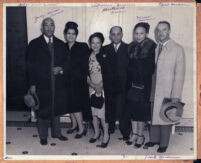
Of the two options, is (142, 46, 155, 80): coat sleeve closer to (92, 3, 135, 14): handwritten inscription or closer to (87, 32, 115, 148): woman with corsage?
(87, 32, 115, 148): woman with corsage

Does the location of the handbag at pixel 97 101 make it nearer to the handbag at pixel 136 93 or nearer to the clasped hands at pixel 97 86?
the clasped hands at pixel 97 86

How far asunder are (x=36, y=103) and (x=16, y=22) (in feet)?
1.72

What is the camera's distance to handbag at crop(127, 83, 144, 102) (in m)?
2.16

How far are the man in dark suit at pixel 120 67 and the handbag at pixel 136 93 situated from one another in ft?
0.13

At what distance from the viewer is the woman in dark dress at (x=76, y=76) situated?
84.6 inches

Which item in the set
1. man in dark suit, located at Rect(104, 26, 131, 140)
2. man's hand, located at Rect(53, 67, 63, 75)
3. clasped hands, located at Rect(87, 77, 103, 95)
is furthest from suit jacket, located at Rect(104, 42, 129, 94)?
man's hand, located at Rect(53, 67, 63, 75)

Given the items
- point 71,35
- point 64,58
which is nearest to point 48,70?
point 64,58

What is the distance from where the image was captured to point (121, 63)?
7.09 feet

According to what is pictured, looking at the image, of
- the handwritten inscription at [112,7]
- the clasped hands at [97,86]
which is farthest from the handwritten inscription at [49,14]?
the clasped hands at [97,86]

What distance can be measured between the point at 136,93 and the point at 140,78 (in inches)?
3.9

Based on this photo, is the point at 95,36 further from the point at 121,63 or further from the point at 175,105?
the point at 175,105

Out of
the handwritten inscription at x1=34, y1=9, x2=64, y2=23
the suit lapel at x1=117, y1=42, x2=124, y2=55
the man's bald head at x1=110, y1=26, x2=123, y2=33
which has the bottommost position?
the suit lapel at x1=117, y1=42, x2=124, y2=55

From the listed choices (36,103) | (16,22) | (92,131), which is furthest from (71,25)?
(92,131)

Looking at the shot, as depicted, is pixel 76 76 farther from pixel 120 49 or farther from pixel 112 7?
pixel 112 7
